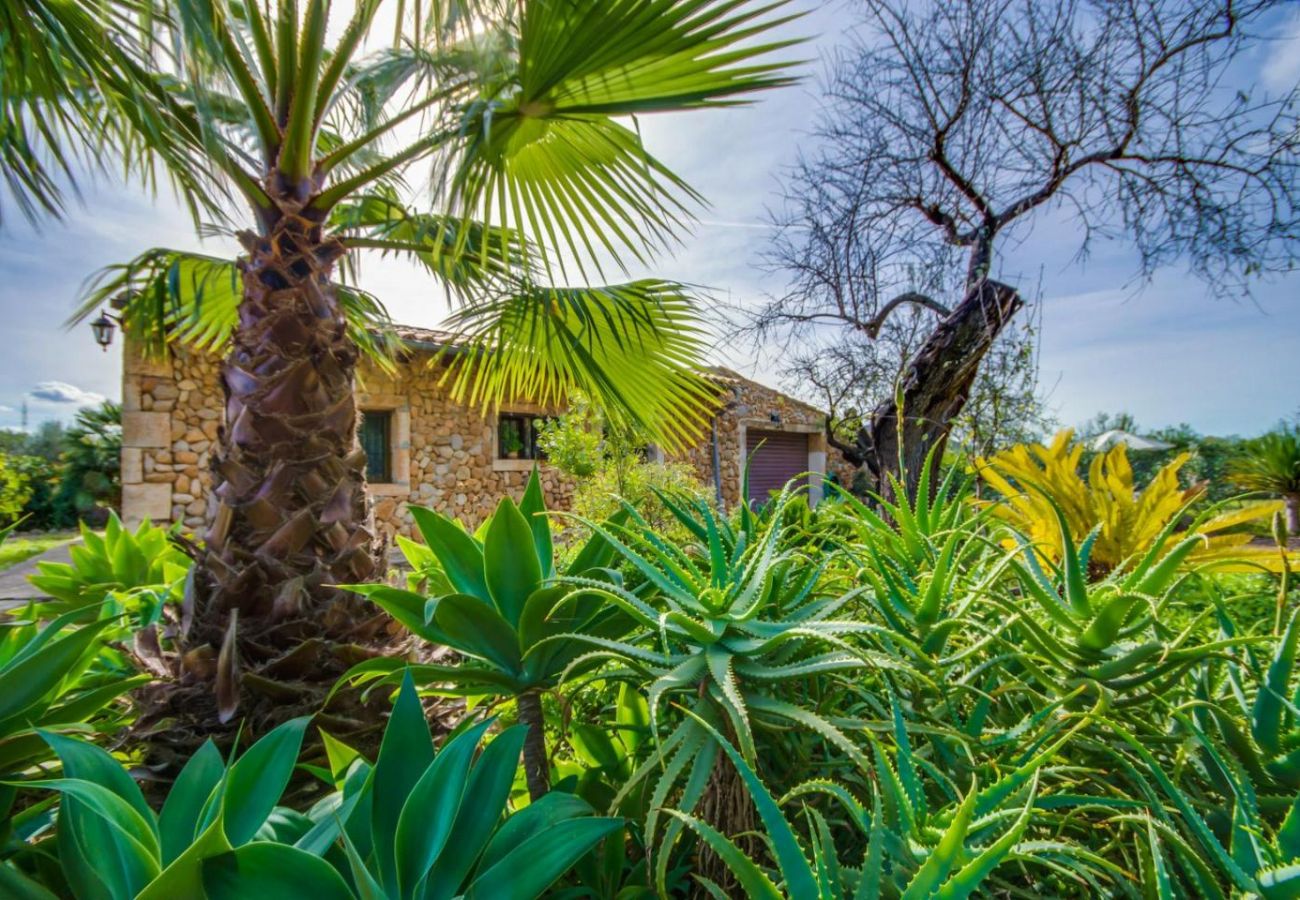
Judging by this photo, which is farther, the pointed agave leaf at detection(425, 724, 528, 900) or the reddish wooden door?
the reddish wooden door

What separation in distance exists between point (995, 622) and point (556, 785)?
1.97 feet

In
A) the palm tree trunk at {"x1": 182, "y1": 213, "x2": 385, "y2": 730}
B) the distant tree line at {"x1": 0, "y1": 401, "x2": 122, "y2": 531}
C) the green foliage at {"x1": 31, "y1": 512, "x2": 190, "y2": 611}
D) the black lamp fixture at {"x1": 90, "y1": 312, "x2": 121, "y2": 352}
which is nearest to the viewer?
the palm tree trunk at {"x1": 182, "y1": 213, "x2": 385, "y2": 730}

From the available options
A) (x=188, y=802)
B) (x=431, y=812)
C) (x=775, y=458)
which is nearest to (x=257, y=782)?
(x=188, y=802)

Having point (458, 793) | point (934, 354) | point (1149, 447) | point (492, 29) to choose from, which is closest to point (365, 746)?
point (458, 793)

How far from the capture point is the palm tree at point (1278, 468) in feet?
31.4

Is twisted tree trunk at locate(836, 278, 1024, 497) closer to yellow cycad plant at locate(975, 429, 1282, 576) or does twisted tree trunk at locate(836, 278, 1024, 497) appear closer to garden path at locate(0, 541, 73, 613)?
yellow cycad plant at locate(975, 429, 1282, 576)

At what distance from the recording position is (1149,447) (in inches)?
503

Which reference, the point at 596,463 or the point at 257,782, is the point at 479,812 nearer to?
the point at 257,782

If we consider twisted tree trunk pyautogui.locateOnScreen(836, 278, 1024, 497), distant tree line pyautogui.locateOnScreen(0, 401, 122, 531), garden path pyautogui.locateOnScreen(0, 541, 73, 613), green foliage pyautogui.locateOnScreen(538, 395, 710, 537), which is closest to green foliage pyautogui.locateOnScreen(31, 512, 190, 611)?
twisted tree trunk pyautogui.locateOnScreen(836, 278, 1024, 497)

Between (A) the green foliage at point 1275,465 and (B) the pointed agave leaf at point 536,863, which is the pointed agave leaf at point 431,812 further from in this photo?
(A) the green foliage at point 1275,465

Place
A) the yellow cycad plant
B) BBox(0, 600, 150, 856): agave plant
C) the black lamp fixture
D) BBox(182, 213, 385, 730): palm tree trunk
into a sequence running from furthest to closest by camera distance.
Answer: the black lamp fixture → BBox(182, 213, 385, 730): palm tree trunk → the yellow cycad plant → BBox(0, 600, 150, 856): agave plant

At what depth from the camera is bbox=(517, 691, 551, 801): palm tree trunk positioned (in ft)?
2.88

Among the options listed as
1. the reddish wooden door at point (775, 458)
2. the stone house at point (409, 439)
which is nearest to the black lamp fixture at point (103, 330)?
the stone house at point (409, 439)

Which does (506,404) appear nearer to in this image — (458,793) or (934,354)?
(934,354)
